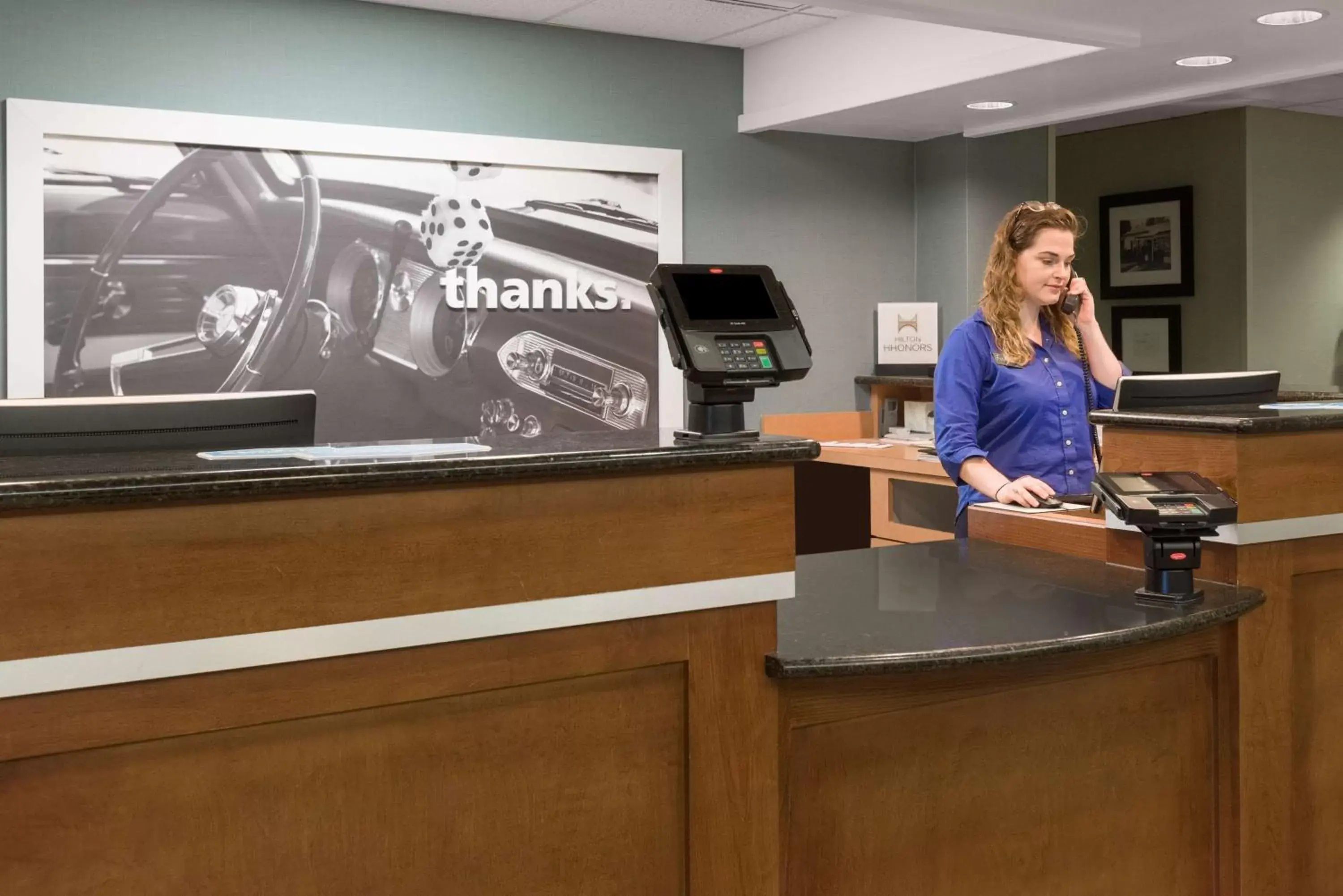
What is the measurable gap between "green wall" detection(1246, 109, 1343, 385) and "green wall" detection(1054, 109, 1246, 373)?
6 cm

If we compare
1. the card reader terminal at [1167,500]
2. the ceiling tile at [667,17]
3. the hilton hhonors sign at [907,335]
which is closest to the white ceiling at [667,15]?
the ceiling tile at [667,17]

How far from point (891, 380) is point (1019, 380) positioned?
8.35 ft

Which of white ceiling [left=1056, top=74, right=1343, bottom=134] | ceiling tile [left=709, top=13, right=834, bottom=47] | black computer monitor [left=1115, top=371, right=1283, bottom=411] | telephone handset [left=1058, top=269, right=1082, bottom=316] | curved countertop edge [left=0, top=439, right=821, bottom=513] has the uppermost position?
white ceiling [left=1056, top=74, right=1343, bottom=134]

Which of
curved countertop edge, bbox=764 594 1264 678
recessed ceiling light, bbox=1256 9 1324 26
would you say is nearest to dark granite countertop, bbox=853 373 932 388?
recessed ceiling light, bbox=1256 9 1324 26

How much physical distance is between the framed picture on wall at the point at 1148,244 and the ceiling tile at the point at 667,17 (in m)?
3.41

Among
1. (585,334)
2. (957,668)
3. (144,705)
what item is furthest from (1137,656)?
(585,334)

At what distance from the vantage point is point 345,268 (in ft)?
15.1

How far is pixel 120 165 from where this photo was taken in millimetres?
4184

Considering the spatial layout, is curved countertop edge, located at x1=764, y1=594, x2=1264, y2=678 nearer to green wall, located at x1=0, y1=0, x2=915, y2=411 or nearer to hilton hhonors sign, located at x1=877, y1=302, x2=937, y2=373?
green wall, located at x1=0, y1=0, x2=915, y2=411

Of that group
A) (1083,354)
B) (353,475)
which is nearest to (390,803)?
(353,475)

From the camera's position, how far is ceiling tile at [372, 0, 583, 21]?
459 centimetres

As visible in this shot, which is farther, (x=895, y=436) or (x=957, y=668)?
(x=895, y=436)

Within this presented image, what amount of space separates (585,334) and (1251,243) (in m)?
4.01

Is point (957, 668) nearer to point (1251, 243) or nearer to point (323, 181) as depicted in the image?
point (323, 181)
